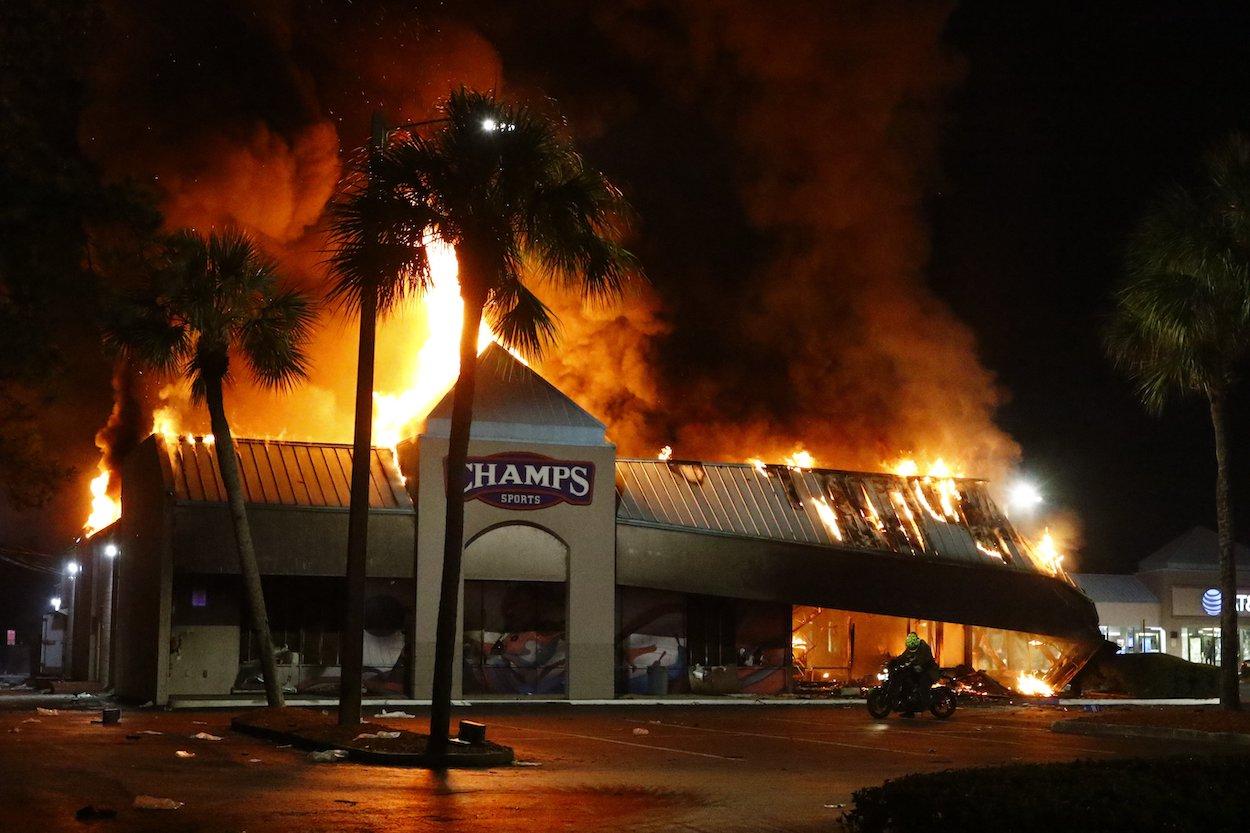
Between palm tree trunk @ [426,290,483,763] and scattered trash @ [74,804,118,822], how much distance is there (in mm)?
6101

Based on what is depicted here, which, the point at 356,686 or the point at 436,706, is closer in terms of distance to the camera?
the point at 436,706

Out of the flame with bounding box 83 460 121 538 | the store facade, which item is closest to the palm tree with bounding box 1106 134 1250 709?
the flame with bounding box 83 460 121 538

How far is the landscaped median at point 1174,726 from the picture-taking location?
22859 millimetres

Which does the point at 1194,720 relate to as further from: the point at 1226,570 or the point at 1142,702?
the point at 1142,702

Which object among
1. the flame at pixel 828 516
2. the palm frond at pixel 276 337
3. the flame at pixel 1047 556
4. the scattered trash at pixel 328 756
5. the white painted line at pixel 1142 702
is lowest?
the white painted line at pixel 1142 702

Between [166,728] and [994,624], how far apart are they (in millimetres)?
22541

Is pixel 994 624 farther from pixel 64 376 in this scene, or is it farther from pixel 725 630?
pixel 64 376

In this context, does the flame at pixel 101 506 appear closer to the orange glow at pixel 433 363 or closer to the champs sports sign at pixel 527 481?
the orange glow at pixel 433 363

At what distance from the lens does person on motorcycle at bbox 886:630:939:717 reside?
1070 inches

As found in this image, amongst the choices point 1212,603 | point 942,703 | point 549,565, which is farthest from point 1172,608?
point 942,703

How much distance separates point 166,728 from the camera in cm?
2336

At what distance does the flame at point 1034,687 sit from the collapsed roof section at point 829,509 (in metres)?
3.04

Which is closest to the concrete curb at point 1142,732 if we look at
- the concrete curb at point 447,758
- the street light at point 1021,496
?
the concrete curb at point 447,758

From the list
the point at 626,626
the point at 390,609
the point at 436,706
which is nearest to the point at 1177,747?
the point at 436,706
